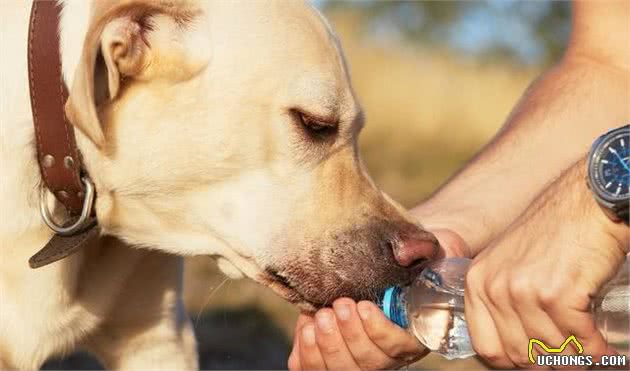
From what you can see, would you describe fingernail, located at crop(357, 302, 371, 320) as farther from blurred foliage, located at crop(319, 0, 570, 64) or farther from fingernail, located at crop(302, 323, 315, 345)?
blurred foliage, located at crop(319, 0, 570, 64)

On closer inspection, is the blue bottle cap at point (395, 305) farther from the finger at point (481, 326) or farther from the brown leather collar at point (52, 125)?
the brown leather collar at point (52, 125)

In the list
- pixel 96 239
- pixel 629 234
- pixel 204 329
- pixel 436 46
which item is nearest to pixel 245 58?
pixel 96 239

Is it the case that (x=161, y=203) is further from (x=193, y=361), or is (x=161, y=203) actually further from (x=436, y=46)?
(x=436, y=46)

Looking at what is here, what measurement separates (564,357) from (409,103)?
11.0 metres

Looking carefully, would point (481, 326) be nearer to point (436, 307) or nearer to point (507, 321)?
point (507, 321)

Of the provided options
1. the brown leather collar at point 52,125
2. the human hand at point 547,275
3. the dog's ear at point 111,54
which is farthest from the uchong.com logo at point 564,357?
the brown leather collar at point 52,125

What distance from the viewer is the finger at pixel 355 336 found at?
9.12ft

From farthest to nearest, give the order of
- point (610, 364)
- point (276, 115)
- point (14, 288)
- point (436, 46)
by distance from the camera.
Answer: point (436, 46)
point (14, 288)
point (276, 115)
point (610, 364)

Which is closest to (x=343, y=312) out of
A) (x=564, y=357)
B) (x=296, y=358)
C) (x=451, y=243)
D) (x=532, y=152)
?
(x=296, y=358)

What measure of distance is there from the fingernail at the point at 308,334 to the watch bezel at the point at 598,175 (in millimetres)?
986

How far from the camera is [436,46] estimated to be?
628 inches

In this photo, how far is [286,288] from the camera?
2898mm

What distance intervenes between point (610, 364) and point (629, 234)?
38cm

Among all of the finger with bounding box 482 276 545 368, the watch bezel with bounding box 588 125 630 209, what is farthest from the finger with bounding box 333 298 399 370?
the watch bezel with bounding box 588 125 630 209
